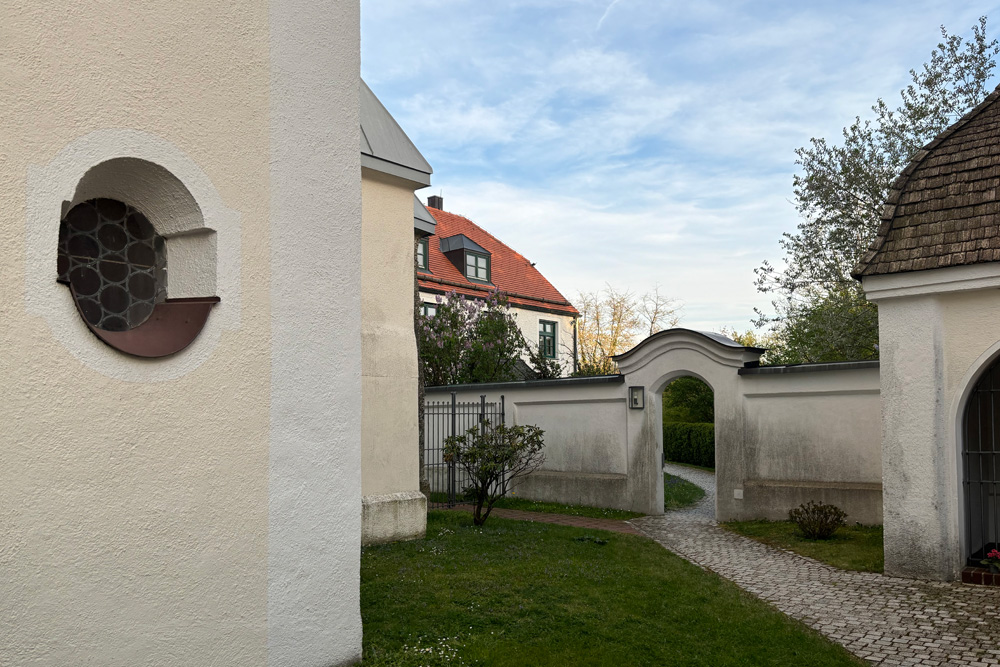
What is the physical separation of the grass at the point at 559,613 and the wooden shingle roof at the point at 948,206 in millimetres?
4307

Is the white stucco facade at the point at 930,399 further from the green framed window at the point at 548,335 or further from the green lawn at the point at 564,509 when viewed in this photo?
the green framed window at the point at 548,335

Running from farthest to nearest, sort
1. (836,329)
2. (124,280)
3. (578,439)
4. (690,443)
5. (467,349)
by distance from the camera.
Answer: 1. (690,443)
2. (467,349)
3. (836,329)
4. (578,439)
5. (124,280)

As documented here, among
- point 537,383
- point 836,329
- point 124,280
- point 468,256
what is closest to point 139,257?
point 124,280

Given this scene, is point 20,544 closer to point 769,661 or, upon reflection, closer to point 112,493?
point 112,493

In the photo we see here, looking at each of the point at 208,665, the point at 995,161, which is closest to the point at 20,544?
the point at 208,665

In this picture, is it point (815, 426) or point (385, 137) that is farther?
point (815, 426)

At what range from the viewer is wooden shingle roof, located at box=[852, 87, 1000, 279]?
819 centimetres

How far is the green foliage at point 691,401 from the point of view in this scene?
80.4 ft

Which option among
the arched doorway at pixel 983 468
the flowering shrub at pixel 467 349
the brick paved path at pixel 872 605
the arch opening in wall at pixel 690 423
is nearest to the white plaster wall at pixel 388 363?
the brick paved path at pixel 872 605

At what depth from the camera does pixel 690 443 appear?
2420 centimetres

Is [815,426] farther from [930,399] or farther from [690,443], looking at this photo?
[690,443]

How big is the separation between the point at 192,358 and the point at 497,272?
91.8ft

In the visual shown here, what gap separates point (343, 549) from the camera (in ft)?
16.2

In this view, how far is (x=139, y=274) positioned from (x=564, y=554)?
6.27 metres
